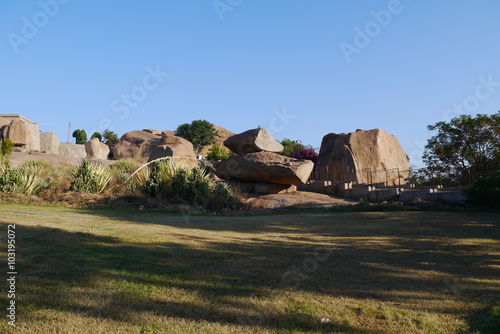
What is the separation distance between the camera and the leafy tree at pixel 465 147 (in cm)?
1925

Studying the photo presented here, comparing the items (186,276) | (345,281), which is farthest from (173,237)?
(345,281)

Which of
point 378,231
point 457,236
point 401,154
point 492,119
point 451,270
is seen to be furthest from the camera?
point 401,154

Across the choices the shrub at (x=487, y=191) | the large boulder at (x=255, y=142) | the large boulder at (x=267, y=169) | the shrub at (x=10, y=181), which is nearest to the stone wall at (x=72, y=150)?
the large boulder at (x=255, y=142)

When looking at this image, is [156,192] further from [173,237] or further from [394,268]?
[394,268]

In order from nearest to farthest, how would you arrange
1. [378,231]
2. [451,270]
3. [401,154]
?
[451,270]
[378,231]
[401,154]

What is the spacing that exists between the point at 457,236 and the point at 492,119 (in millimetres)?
15481

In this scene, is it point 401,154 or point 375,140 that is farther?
point 401,154

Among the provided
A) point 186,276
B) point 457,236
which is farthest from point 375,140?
point 186,276

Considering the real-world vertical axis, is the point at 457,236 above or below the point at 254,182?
below

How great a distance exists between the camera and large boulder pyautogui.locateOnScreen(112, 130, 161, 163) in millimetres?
42656

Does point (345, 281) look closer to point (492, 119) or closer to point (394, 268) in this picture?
point (394, 268)

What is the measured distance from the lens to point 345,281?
4.19m

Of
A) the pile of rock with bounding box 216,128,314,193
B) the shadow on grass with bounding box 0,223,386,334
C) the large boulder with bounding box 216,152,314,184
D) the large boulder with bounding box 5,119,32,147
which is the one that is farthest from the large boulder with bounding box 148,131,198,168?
the shadow on grass with bounding box 0,223,386,334

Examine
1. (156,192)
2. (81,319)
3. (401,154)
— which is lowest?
(81,319)
